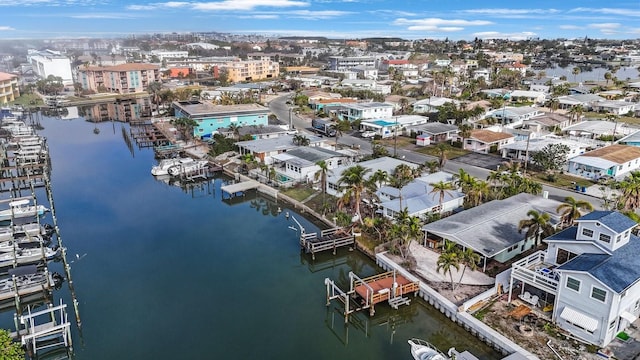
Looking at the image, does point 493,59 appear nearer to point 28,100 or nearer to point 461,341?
point 28,100

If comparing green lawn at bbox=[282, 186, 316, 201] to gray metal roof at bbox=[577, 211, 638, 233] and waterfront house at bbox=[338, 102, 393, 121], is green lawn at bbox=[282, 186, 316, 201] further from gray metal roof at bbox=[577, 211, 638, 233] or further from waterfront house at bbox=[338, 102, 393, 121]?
waterfront house at bbox=[338, 102, 393, 121]

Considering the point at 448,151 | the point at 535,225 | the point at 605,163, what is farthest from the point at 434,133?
the point at 535,225

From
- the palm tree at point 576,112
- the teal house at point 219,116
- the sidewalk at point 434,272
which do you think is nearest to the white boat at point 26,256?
the sidewalk at point 434,272

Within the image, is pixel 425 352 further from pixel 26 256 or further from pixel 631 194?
pixel 26 256

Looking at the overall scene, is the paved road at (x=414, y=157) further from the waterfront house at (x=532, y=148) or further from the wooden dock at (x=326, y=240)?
the wooden dock at (x=326, y=240)

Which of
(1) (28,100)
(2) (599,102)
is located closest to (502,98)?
(2) (599,102)

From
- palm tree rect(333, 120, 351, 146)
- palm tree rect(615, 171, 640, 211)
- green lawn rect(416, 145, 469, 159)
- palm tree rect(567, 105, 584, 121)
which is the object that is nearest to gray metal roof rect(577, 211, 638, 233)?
palm tree rect(615, 171, 640, 211)
